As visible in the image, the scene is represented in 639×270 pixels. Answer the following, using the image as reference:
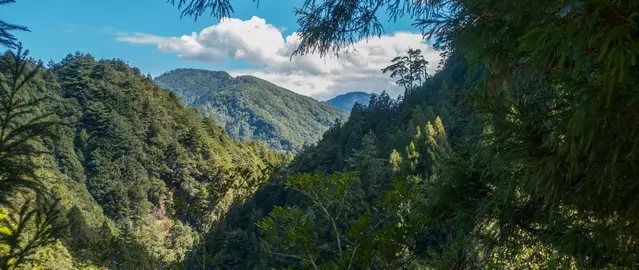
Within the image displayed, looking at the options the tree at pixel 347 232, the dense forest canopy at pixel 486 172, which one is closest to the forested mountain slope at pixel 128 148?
the dense forest canopy at pixel 486 172

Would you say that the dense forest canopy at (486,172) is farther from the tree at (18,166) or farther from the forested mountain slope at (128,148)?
the forested mountain slope at (128,148)

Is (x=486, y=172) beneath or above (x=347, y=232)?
above

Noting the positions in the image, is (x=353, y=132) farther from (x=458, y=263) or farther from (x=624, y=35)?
(x=624, y=35)

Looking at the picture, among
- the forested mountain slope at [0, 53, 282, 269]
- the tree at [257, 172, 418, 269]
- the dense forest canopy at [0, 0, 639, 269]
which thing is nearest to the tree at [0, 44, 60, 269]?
the dense forest canopy at [0, 0, 639, 269]

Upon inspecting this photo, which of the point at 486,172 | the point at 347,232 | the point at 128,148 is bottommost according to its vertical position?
the point at 128,148

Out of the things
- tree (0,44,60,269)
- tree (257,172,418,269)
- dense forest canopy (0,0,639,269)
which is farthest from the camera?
tree (257,172,418,269)

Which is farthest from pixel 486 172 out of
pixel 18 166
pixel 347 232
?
pixel 18 166

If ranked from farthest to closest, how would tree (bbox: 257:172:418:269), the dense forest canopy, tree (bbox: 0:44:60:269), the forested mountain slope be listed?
the forested mountain slope < tree (bbox: 257:172:418:269) < tree (bbox: 0:44:60:269) < the dense forest canopy

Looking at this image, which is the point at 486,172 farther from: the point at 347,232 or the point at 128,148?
the point at 128,148

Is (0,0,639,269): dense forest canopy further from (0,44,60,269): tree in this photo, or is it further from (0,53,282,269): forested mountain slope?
(0,53,282,269): forested mountain slope

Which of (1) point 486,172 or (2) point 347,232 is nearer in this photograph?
(2) point 347,232

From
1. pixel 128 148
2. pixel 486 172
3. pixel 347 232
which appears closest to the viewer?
pixel 347 232

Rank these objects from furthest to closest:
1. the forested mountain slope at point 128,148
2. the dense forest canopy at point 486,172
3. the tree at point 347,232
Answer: the forested mountain slope at point 128,148 → the tree at point 347,232 → the dense forest canopy at point 486,172

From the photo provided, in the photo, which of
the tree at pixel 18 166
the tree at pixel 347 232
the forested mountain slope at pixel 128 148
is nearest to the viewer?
the tree at pixel 18 166
